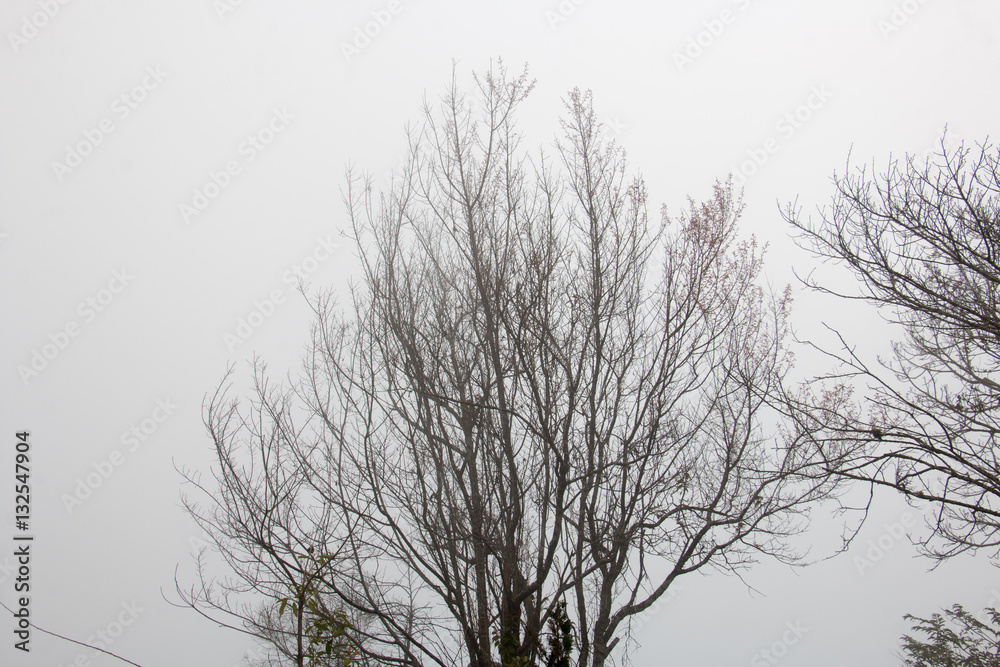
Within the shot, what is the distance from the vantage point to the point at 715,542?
6.89m

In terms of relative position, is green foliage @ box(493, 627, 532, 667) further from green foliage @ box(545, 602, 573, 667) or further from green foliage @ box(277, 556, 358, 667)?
green foliage @ box(277, 556, 358, 667)

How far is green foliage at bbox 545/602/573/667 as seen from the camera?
5.36 metres

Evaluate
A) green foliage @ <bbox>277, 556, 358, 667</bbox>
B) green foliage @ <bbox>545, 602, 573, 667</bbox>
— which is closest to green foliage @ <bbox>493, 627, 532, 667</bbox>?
green foliage @ <bbox>545, 602, 573, 667</bbox>

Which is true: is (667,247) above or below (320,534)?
above

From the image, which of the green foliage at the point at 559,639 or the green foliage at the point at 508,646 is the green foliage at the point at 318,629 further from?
the green foliage at the point at 559,639

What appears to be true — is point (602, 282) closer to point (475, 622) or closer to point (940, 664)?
point (475, 622)

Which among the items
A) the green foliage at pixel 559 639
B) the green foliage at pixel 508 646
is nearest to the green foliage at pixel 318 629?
the green foliage at pixel 508 646

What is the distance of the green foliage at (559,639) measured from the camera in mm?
5359

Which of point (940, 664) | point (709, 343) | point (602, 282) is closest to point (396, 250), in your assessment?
point (602, 282)

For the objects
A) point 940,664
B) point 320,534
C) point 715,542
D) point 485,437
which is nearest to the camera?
point 485,437

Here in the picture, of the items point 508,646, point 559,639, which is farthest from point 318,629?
point 559,639

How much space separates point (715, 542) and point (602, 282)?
3.10 meters

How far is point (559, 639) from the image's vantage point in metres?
5.39

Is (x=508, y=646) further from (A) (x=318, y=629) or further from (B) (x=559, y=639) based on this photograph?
(A) (x=318, y=629)
